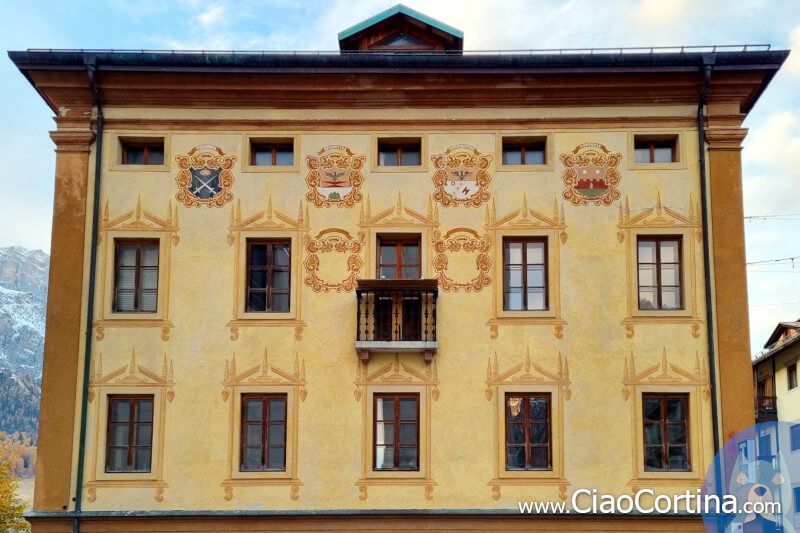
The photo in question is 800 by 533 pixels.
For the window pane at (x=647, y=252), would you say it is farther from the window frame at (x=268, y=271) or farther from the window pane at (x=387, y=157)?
the window frame at (x=268, y=271)

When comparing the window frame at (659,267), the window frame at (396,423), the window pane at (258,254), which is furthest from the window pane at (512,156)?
the window pane at (258,254)

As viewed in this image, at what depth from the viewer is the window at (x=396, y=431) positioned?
21.5 meters

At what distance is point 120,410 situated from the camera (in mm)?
21859

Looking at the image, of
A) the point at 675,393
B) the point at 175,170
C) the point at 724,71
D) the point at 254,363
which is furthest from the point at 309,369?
the point at 724,71

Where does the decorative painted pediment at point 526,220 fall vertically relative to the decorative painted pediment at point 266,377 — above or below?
above

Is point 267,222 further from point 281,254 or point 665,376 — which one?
point 665,376

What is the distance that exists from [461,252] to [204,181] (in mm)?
6061

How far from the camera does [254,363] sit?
21797 millimetres

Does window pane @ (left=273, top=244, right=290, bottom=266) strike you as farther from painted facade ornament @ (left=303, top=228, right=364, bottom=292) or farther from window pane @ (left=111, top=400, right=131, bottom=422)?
window pane @ (left=111, top=400, right=131, bottom=422)

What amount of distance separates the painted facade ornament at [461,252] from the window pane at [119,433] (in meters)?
7.57

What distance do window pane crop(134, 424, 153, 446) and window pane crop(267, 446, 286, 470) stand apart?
263cm

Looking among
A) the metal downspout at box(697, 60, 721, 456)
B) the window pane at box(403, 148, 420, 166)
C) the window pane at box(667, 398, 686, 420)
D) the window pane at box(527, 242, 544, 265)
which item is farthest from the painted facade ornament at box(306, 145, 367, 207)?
the window pane at box(667, 398, 686, 420)

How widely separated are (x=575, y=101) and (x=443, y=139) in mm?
3149

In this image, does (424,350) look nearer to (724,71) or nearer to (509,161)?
(509,161)
